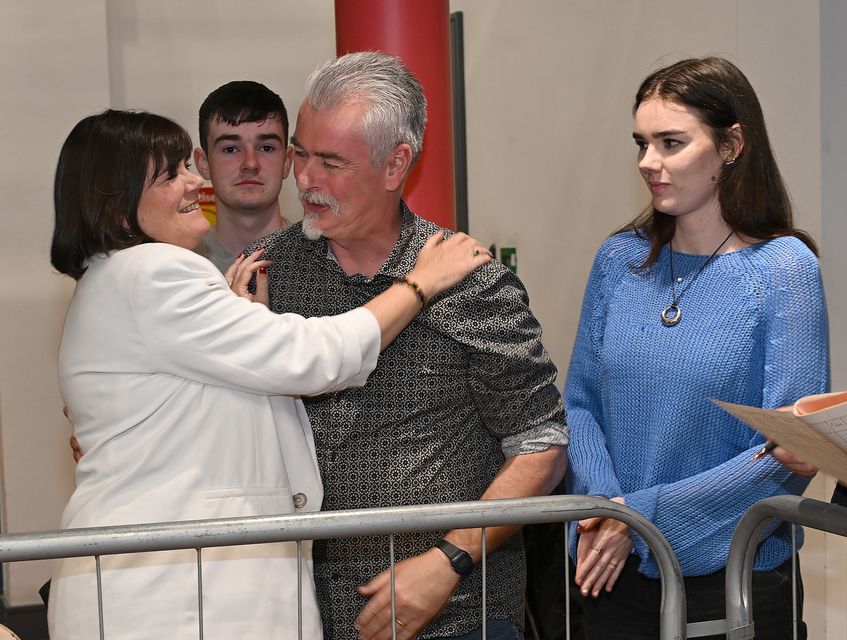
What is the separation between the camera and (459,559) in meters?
2.12

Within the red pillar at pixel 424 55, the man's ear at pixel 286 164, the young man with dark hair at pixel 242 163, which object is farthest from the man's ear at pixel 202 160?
the red pillar at pixel 424 55

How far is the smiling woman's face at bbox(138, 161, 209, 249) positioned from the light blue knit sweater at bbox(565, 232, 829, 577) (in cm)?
97

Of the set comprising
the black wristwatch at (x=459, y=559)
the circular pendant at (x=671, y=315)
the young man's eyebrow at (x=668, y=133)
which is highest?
the young man's eyebrow at (x=668, y=133)

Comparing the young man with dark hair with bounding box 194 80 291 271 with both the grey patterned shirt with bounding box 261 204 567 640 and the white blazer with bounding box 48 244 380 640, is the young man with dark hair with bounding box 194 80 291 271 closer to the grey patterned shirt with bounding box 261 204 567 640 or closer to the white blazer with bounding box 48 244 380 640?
the grey patterned shirt with bounding box 261 204 567 640

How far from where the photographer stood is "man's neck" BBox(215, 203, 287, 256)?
3143 mm

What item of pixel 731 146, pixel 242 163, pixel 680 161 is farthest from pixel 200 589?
pixel 242 163

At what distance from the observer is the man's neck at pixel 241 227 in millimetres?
3143

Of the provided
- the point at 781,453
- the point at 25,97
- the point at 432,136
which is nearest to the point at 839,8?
the point at 432,136

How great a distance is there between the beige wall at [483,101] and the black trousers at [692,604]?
1.95 m

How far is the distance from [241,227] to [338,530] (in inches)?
60.6

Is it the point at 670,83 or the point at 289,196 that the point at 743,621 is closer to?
the point at 670,83

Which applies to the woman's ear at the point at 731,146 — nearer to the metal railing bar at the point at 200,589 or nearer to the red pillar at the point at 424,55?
the red pillar at the point at 424,55

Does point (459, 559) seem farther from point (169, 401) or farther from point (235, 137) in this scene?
point (235, 137)

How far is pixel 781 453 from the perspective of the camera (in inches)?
85.4
